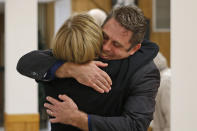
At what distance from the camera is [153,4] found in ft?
39.4

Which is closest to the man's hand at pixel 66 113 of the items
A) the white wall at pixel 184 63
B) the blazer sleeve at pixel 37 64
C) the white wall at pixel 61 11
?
the blazer sleeve at pixel 37 64

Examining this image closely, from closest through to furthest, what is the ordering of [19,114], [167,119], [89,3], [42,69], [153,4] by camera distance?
[42,69] → [167,119] → [19,114] → [89,3] → [153,4]

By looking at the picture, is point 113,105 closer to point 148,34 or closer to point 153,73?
point 153,73

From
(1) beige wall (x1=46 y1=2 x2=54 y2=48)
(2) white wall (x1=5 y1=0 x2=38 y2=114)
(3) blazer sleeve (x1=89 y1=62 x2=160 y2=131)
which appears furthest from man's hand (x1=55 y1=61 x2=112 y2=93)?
(1) beige wall (x1=46 y1=2 x2=54 y2=48)

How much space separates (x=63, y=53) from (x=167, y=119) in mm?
2361

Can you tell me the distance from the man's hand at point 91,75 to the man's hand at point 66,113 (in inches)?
3.8

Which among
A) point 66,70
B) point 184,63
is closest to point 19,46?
point 184,63

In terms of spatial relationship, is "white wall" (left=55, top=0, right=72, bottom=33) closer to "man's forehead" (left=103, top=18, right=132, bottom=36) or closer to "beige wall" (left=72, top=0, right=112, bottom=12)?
"beige wall" (left=72, top=0, right=112, bottom=12)

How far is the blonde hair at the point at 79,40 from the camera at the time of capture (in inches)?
62.1

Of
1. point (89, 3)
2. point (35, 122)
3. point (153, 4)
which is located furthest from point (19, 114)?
point (153, 4)

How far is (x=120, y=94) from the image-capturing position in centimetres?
169

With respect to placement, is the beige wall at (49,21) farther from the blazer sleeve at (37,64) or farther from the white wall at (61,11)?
the blazer sleeve at (37,64)

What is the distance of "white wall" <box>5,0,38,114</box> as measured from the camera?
16.9ft

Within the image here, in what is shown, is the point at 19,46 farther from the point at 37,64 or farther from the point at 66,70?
the point at 66,70
